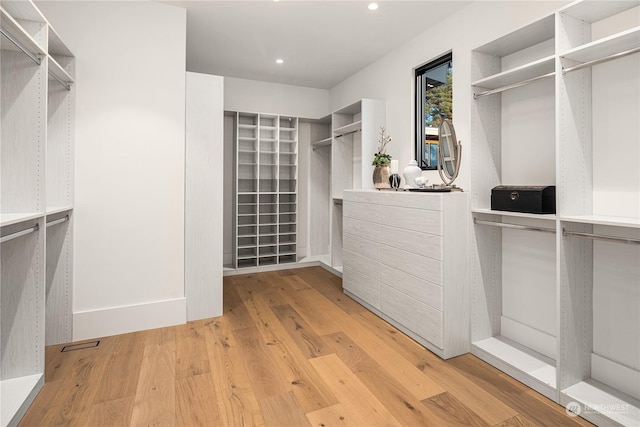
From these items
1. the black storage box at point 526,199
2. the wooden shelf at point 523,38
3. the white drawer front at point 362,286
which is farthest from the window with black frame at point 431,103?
the white drawer front at point 362,286

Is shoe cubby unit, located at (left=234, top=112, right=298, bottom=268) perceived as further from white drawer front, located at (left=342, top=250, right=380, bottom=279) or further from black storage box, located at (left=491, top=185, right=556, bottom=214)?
black storage box, located at (left=491, top=185, right=556, bottom=214)

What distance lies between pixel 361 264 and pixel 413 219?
3.13ft

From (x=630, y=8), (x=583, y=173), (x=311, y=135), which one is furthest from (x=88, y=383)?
(x=311, y=135)

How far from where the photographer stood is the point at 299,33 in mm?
3371

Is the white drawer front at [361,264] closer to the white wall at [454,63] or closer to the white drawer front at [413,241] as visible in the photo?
the white drawer front at [413,241]

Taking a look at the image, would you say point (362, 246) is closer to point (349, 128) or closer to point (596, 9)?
point (349, 128)

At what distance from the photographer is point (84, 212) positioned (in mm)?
2674

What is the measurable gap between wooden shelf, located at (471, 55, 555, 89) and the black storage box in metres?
0.73

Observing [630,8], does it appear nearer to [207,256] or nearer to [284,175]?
[207,256]

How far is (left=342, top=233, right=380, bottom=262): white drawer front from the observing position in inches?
126

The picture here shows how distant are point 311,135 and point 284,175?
32.2 inches

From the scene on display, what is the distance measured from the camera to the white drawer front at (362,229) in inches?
126

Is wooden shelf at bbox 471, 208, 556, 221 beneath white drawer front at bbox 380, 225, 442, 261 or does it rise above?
above

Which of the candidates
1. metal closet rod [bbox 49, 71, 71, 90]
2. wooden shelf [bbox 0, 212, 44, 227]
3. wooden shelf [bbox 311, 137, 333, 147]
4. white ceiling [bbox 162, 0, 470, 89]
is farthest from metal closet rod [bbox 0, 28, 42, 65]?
wooden shelf [bbox 311, 137, 333, 147]
